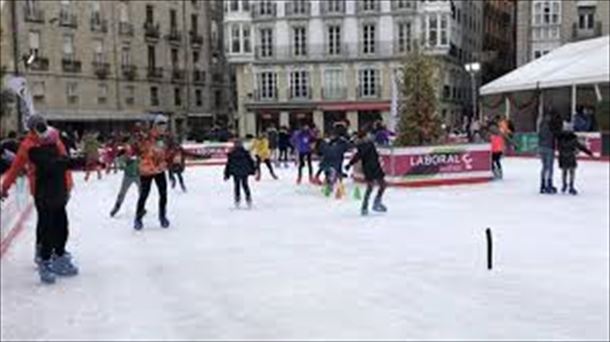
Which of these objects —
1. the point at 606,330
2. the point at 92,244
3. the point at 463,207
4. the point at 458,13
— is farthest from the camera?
the point at 458,13

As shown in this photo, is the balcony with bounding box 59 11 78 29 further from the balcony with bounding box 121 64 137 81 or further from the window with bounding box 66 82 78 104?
the balcony with bounding box 121 64 137 81

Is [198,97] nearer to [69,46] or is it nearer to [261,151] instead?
[69,46]

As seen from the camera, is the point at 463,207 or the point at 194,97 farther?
the point at 194,97

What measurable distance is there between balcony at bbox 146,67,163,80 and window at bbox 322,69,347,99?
11.2 meters

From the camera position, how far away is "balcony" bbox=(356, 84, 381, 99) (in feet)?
159

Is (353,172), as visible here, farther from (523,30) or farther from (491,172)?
(523,30)

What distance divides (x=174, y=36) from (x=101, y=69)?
27.2 feet

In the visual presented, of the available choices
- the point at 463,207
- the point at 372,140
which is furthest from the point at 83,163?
the point at 463,207

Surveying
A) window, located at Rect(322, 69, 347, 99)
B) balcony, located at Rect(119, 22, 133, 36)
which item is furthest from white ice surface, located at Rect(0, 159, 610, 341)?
balcony, located at Rect(119, 22, 133, 36)

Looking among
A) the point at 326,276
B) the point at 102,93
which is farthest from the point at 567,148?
the point at 102,93

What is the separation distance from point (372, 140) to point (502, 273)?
15.9 ft

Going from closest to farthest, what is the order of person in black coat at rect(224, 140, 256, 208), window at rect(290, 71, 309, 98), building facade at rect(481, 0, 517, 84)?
person in black coat at rect(224, 140, 256, 208), window at rect(290, 71, 309, 98), building facade at rect(481, 0, 517, 84)

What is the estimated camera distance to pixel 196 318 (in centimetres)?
629

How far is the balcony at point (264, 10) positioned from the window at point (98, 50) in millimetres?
9425
